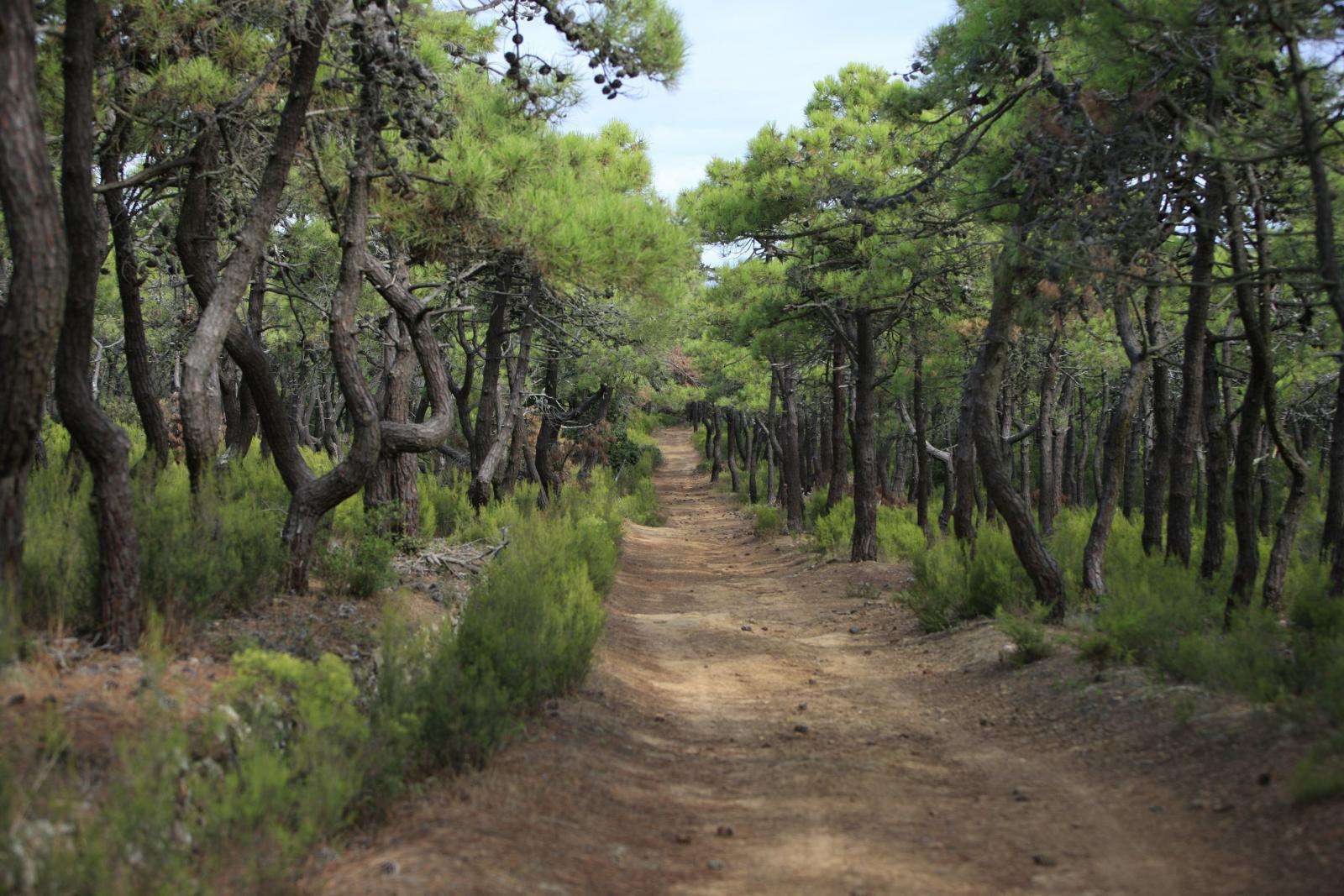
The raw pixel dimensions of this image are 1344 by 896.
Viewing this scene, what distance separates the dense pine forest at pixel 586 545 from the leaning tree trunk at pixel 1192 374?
0.22 feet

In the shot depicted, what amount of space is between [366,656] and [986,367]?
629 cm

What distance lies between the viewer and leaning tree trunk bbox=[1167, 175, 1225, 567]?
873cm

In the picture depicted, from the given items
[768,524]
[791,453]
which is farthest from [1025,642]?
[768,524]

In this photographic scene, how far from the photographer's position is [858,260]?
50.0 feet

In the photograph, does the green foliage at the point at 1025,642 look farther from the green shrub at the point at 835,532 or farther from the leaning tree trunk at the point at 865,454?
the green shrub at the point at 835,532

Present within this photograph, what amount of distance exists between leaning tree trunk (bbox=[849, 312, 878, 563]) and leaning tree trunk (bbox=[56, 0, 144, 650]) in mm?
12064

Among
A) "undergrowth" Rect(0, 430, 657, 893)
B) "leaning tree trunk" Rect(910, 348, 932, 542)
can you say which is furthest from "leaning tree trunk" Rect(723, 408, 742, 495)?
"undergrowth" Rect(0, 430, 657, 893)

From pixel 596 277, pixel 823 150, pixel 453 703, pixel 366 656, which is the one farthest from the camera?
pixel 823 150

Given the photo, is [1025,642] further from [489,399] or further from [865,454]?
[489,399]

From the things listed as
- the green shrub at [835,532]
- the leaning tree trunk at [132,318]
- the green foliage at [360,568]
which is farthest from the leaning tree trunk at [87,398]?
the green shrub at [835,532]

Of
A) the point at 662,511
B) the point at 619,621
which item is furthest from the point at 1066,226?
the point at 662,511

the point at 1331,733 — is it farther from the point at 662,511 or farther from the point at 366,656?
the point at 662,511

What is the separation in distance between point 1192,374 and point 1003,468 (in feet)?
5.94

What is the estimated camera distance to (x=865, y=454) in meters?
16.6
